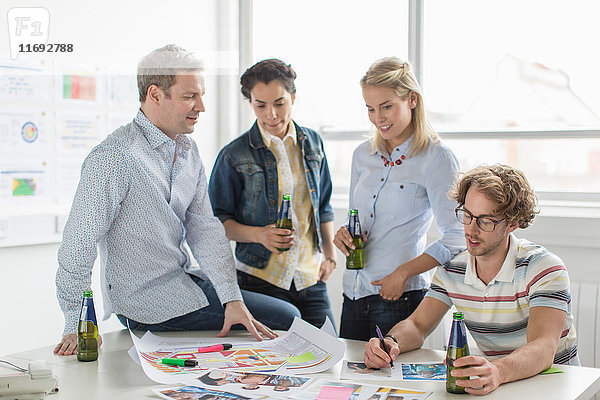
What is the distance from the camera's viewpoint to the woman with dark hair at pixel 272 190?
7.76 feet

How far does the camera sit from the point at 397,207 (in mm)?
2178

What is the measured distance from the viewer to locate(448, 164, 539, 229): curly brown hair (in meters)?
1.78

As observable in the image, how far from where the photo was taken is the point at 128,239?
76.2 inches

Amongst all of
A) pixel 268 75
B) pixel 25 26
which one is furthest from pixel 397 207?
pixel 25 26

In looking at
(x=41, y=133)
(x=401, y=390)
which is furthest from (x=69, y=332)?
(x=41, y=133)

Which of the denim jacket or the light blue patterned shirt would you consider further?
the denim jacket

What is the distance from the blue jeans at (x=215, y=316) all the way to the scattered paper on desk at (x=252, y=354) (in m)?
0.12

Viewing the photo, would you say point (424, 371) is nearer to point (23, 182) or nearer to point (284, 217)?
point (284, 217)

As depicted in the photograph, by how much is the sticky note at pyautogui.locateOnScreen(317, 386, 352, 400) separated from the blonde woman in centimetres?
67

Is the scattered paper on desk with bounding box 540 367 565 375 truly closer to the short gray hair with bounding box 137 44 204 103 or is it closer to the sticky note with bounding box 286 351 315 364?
the sticky note with bounding box 286 351 315 364

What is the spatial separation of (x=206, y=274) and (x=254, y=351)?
16.1 inches

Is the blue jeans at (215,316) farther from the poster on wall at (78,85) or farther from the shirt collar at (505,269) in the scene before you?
the poster on wall at (78,85)

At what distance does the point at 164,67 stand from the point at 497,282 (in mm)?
1142

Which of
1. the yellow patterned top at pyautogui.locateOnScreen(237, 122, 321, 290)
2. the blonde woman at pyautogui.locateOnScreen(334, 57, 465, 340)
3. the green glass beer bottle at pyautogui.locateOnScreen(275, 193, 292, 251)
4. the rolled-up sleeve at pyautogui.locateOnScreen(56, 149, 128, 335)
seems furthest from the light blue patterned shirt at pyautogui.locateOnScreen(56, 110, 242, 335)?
the blonde woman at pyautogui.locateOnScreen(334, 57, 465, 340)
